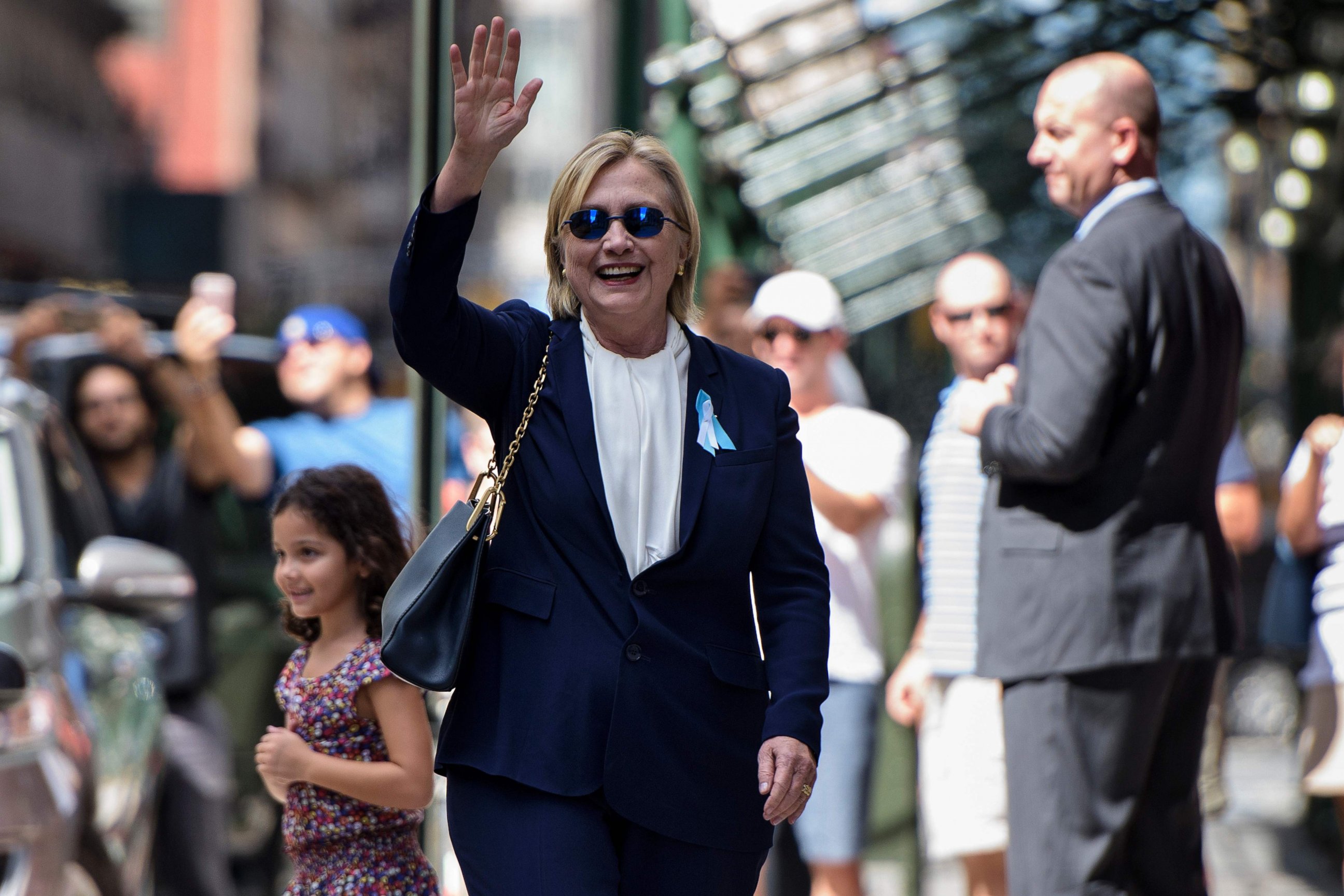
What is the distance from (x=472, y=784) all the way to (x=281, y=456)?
3.93m

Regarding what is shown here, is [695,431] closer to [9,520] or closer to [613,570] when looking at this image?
[613,570]

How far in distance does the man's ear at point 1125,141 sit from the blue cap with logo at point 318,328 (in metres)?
3.30

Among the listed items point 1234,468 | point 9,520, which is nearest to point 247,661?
point 9,520

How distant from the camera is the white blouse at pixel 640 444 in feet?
9.86

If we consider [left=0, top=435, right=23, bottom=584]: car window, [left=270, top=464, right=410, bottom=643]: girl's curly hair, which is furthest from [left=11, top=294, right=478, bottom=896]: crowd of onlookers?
[left=270, top=464, right=410, bottom=643]: girl's curly hair

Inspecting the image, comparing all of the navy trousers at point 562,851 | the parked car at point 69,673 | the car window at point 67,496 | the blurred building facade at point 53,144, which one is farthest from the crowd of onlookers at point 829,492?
the blurred building facade at point 53,144

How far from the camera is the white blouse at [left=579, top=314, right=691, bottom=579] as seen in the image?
3006 mm

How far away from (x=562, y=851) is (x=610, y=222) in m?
1.03

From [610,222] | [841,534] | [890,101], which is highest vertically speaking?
[890,101]

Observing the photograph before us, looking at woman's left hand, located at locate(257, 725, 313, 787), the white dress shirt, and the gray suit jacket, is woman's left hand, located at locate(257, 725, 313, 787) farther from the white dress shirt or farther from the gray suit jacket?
the white dress shirt

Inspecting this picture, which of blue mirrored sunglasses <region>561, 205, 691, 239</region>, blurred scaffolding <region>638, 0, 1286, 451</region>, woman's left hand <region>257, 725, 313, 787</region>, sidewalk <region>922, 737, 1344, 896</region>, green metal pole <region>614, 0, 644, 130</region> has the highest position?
blurred scaffolding <region>638, 0, 1286, 451</region>

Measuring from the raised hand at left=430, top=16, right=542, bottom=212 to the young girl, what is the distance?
0.93 meters

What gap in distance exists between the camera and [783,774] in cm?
292

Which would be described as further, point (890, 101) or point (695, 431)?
point (890, 101)
